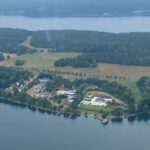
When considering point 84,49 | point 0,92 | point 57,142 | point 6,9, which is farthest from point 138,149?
point 6,9

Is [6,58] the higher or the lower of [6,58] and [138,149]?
the higher

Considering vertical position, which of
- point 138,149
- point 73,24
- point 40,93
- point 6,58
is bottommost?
point 138,149

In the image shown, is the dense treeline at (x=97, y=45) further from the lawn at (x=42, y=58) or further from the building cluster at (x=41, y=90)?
the building cluster at (x=41, y=90)

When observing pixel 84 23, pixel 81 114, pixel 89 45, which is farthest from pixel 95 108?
pixel 84 23

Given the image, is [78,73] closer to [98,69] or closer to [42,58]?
[98,69]

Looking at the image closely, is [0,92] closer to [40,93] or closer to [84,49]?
[40,93]

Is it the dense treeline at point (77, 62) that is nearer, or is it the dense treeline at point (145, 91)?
the dense treeline at point (145, 91)

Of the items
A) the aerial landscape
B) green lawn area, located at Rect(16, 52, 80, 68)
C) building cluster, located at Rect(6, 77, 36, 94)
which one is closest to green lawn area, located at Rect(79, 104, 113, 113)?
the aerial landscape

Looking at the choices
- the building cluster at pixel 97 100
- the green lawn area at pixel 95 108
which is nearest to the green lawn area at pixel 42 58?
the building cluster at pixel 97 100
